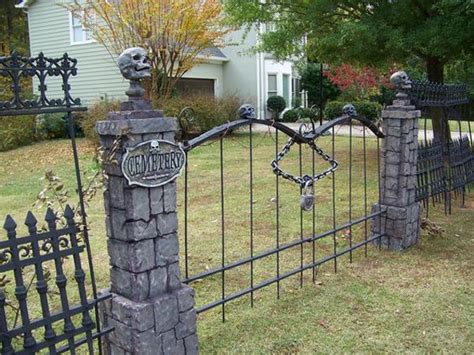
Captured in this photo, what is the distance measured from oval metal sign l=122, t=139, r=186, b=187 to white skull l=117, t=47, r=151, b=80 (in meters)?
0.37

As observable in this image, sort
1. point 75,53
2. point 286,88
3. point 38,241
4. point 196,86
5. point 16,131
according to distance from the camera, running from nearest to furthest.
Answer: point 38,241, point 16,131, point 75,53, point 196,86, point 286,88

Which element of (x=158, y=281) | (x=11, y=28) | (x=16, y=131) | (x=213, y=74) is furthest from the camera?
(x=11, y=28)

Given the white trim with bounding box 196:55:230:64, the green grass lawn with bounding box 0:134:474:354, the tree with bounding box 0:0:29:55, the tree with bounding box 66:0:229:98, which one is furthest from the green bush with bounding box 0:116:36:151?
the tree with bounding box 0:0:29:55

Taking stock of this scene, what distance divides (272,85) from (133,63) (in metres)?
19.1

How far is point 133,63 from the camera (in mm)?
2598

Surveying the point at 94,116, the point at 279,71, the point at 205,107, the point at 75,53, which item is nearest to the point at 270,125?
the point at 94,116

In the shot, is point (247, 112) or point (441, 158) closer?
point (247, 112)

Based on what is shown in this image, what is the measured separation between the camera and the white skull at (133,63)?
8.53 feet

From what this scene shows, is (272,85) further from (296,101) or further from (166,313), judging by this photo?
(166,313)

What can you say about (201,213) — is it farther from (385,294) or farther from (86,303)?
(86,303)

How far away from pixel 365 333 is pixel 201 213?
3.67 metres

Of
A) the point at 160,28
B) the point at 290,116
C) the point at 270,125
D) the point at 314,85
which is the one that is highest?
the point at 160,28

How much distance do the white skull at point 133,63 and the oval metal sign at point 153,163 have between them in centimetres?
37

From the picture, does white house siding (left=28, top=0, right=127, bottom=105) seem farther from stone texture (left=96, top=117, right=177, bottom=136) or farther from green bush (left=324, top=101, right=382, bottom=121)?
stone texture (left=96, top=117, right=177, bottom=136)
